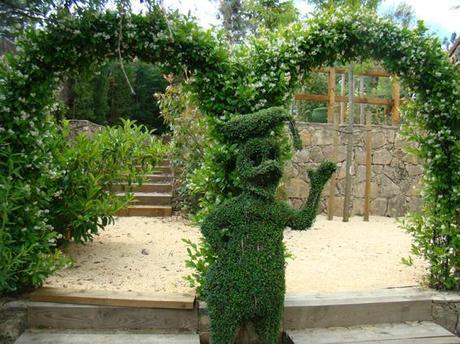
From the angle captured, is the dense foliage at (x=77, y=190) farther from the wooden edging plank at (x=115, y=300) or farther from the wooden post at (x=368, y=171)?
the wooden post at (x=368, y=171)

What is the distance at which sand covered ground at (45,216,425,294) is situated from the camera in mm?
3512

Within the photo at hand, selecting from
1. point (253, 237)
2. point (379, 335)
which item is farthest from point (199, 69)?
point (379, 335)

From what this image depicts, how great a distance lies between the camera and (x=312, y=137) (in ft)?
24.7

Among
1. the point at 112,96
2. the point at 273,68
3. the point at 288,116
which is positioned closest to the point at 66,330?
the point at 288,116

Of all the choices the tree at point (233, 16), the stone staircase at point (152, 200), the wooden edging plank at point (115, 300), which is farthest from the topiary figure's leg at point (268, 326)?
the tree at point (233, 16)

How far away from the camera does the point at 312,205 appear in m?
2.47

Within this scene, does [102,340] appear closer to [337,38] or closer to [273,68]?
[273,68]

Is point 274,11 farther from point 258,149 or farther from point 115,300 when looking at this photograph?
point 115,300

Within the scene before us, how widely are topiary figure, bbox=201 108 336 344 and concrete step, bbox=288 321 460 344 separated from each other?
590 mm

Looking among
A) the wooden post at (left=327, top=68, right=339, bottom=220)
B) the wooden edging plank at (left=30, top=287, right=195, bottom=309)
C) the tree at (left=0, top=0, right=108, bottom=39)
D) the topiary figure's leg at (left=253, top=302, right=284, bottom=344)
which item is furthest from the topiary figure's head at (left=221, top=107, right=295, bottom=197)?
the wooden post at (left=327, top=68, right=339, bottom=220)

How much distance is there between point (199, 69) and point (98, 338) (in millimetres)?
1847

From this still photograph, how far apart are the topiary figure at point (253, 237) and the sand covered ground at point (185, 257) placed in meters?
0.93

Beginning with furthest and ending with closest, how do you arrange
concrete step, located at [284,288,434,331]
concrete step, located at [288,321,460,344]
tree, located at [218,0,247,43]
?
tree, located at [218,0,247,43] < concrete step, located at [284,288,434,331] < concrete step, located at [288,321,460,344]

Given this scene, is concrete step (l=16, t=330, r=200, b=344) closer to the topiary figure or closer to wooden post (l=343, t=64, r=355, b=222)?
the topiary figure
